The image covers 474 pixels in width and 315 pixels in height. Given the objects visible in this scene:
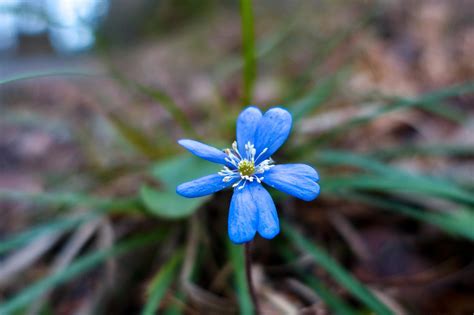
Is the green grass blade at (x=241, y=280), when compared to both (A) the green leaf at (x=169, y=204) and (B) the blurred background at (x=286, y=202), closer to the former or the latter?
(B) the blurred background at (x=286, y=202)

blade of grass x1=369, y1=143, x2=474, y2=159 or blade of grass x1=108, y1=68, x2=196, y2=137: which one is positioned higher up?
blade of grass x1=108, y1=68, x2=196, y2=137

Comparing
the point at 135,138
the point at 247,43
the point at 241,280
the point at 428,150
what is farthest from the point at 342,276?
the point at 135,138

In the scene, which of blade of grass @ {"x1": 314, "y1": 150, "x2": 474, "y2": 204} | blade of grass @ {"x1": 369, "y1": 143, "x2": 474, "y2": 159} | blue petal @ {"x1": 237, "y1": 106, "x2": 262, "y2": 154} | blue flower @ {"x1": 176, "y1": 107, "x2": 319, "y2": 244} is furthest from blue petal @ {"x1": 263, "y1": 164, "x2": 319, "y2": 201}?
blade of grass @ {"x1": 369, "y1": 143, "x2": 474, "y2": 159}

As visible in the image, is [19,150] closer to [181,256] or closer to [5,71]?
[181,256]

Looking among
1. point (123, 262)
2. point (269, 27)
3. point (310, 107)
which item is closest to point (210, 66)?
point (269, 27)

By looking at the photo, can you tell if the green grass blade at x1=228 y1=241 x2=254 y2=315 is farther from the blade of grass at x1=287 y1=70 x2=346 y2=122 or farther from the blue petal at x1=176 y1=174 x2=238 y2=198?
the blade of grass at x1=287 y1=70 x2=346 y2=122

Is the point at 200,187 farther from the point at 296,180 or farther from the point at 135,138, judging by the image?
the point at 135,138
